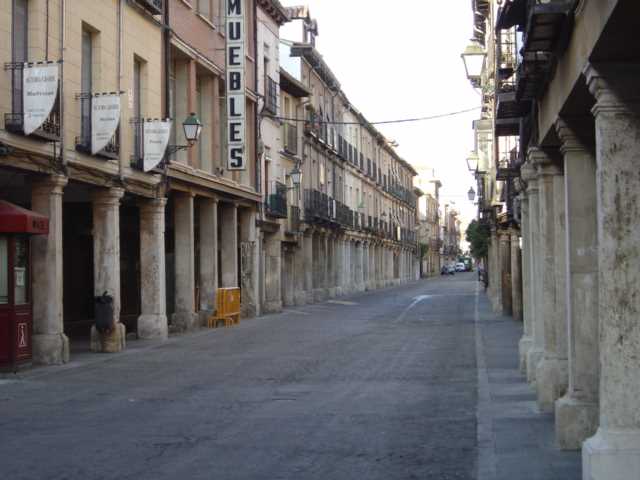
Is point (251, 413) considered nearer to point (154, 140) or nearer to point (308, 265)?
point (154, 140)

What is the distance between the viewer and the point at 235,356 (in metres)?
19.8

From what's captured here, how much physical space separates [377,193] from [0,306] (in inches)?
2320

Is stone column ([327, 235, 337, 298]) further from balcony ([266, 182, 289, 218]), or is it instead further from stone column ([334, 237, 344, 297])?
balcony ([266, 182, 289, 218])

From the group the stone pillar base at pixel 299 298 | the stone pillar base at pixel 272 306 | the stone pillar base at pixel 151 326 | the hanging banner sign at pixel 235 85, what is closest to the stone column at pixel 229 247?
the hanging banner sign at pixel 235 85

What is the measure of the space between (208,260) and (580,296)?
69.5 ft

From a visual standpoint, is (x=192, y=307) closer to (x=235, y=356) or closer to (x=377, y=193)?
(x=235, y=356)

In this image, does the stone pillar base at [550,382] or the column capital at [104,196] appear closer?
the stone pillar base at [550,382]

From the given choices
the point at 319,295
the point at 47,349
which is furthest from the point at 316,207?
the point at 47,349

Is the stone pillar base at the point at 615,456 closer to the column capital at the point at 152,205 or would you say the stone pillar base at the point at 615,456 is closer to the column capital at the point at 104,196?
the column capital at the point at 104,196

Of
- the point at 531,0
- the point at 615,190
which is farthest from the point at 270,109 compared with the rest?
the point at 615,190

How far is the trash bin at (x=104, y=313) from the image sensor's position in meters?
20.4

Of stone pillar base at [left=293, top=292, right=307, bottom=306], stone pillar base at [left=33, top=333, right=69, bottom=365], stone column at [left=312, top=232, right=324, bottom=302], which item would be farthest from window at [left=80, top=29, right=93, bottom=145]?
stone column at [left=312, top=232, right=324, bottom=302]

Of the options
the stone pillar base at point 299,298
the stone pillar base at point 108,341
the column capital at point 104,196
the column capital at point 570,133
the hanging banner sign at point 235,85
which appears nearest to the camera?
the column capital at point 570,133

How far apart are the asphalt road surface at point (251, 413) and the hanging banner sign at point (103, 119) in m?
4.18
